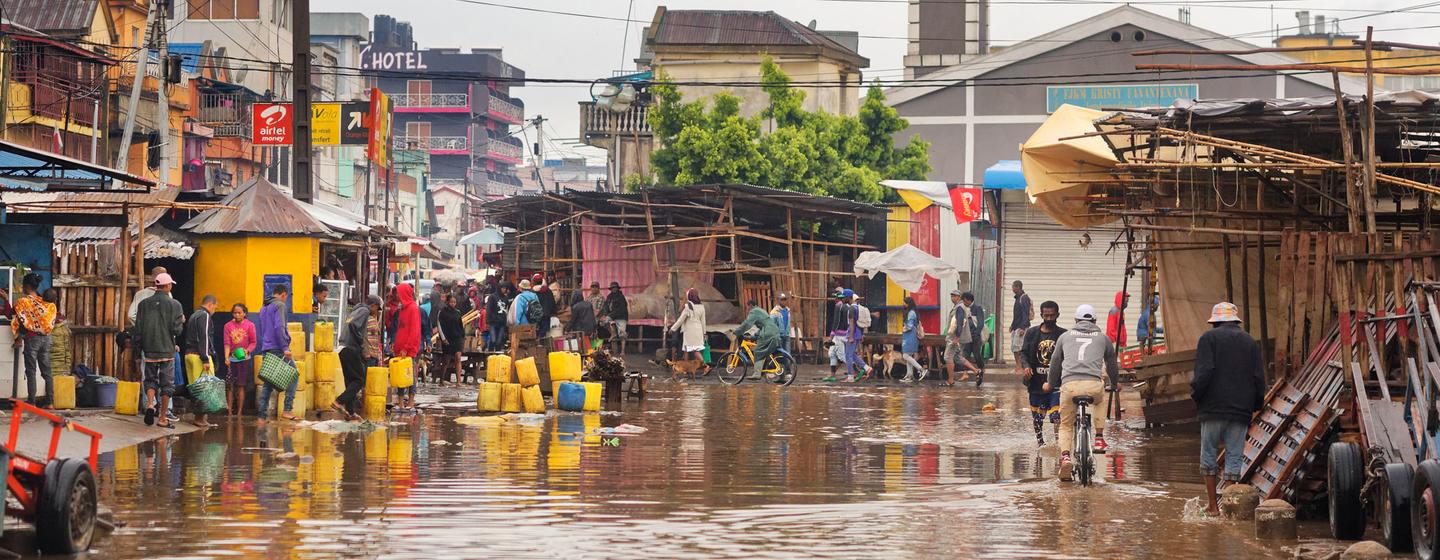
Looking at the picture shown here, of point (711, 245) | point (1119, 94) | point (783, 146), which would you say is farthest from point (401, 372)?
point (1119, 94)

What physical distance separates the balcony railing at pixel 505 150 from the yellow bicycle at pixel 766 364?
81.7 metres

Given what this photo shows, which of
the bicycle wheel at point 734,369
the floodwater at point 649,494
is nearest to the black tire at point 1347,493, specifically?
the floodwater at point 649,494

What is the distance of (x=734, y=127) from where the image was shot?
44062 mm

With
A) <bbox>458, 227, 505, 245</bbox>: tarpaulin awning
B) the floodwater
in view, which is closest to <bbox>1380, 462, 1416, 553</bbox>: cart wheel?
the floodwater

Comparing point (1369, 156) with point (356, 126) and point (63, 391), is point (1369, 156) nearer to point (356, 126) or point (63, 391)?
point (63, 391)

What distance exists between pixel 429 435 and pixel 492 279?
24.1m

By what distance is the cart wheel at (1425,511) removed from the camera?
28.7ft

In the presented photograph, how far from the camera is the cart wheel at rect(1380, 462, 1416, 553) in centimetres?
937

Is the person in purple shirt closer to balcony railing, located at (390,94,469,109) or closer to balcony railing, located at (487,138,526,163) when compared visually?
balcony railing, located at (390,94,469,109)

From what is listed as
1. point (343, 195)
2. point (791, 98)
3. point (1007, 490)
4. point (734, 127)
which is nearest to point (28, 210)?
point (1007, 490)

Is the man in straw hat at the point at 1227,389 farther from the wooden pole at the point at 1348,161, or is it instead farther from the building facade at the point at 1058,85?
the building facade at the point at 1058,85

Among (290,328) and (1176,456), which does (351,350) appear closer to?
(290,328)

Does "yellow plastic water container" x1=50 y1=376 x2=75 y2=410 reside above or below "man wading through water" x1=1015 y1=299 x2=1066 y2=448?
below

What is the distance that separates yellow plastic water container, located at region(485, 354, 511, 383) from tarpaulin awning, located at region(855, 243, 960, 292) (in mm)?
15235
